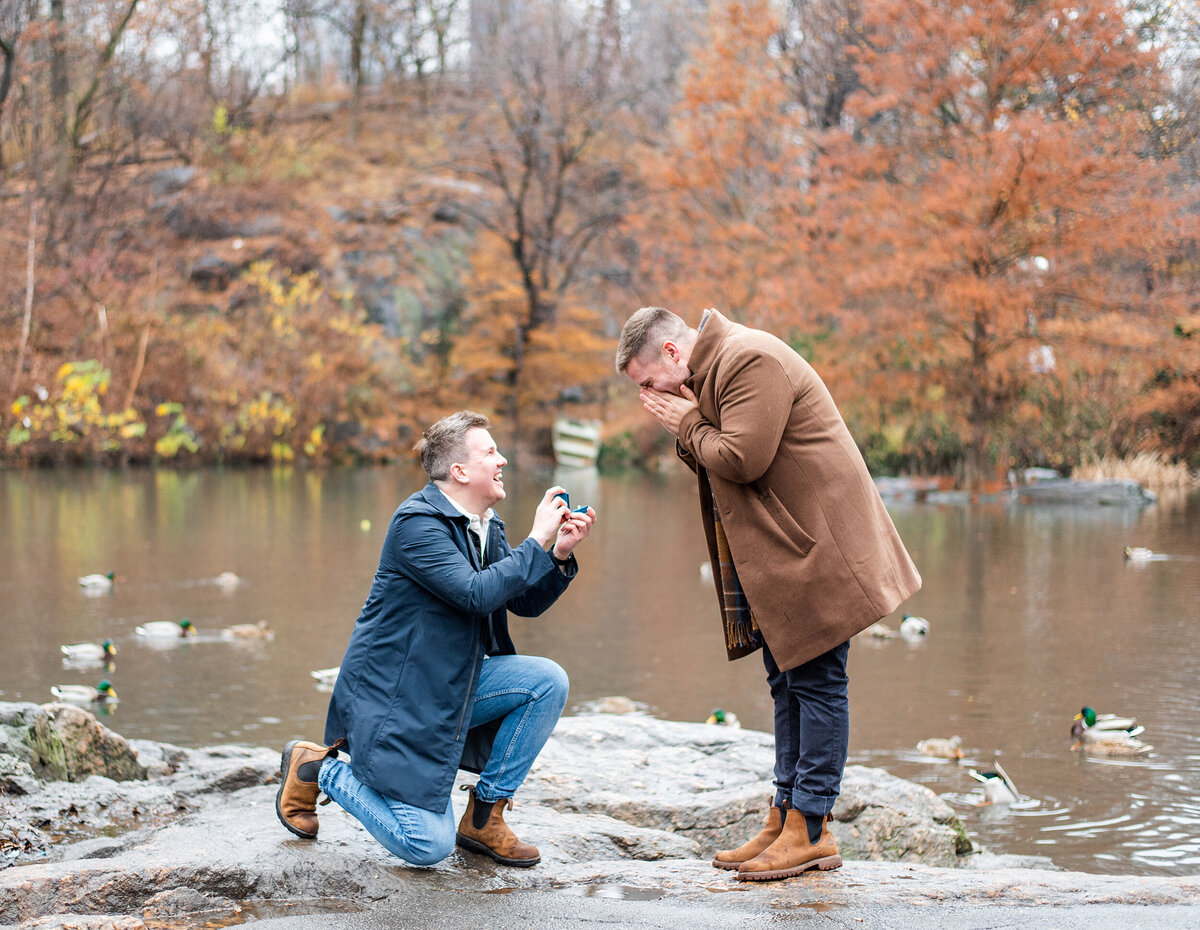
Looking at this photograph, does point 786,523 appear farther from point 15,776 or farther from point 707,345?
point 15,776

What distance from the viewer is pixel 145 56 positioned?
32.5 meters

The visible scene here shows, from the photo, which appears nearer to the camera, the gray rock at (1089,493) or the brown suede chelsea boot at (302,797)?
the brown suede chelsea boot at (302,797)

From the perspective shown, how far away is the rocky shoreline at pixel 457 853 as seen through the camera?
3.20m

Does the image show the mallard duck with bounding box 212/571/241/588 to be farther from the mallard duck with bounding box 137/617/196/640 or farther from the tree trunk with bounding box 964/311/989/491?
the tree trunk with bounding box 964/311/989/491

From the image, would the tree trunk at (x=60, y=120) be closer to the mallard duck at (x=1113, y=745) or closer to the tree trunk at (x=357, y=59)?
the tree trunk at (x=357, y=59)

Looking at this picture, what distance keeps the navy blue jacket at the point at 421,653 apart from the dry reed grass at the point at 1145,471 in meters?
20.6

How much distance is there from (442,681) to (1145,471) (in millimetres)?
22113

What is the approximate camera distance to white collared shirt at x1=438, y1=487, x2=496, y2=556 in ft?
11.8

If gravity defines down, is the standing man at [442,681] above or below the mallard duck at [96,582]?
above

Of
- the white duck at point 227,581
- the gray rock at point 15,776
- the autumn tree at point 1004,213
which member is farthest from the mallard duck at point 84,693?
the autumn tree at point 1004,213

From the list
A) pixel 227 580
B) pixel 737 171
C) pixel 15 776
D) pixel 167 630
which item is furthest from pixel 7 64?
pixel 15 776

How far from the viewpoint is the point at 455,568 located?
3404 millimetres

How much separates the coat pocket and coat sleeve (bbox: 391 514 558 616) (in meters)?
0.66

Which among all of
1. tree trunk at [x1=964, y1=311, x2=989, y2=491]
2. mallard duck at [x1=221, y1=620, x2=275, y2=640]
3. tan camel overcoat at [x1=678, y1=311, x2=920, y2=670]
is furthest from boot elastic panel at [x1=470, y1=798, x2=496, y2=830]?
tree trunk at [x1=964, y1=311, x2=989, y2=491]
